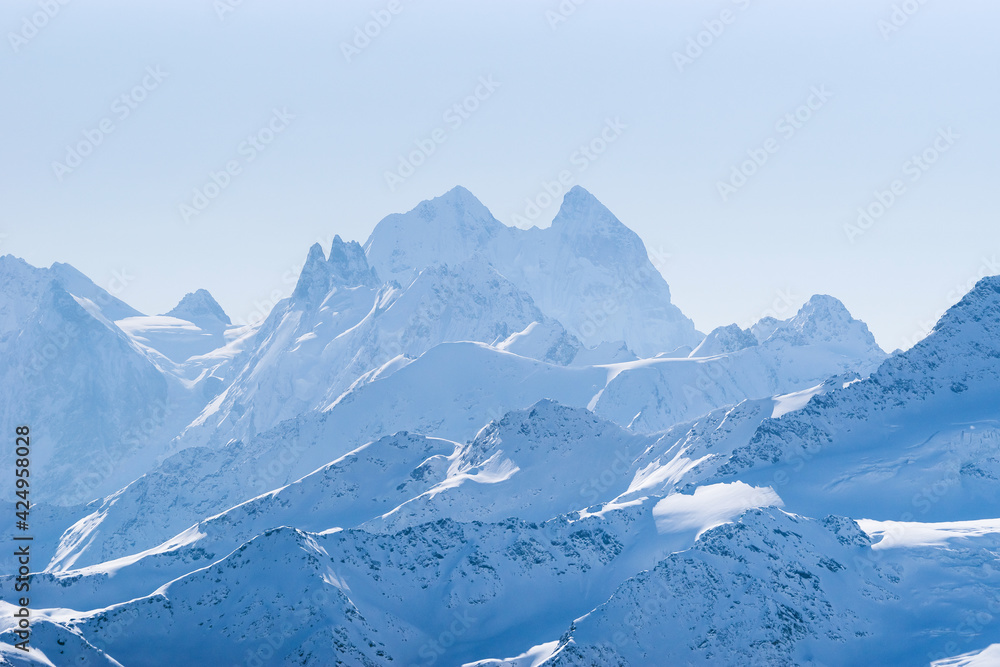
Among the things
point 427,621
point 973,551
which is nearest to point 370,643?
point 427,621

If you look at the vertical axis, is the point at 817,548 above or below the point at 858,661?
above

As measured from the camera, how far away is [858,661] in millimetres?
179875

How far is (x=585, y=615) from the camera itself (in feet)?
604

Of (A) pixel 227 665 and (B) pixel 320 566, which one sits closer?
(A) pixel 227 665

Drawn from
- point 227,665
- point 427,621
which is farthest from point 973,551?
point 227,665

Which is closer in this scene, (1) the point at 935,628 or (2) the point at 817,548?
(1) the point at 935,628

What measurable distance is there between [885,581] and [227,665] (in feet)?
283

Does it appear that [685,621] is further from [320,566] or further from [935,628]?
[320,566]

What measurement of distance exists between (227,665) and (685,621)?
5691 cm

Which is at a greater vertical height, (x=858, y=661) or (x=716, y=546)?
(x=716, y=546)

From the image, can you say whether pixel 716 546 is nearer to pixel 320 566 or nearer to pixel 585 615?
pixel 585 615

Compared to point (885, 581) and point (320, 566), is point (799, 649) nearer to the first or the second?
point (885, 581)

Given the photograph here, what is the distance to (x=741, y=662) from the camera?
177 meters

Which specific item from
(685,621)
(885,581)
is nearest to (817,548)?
(885,581)
